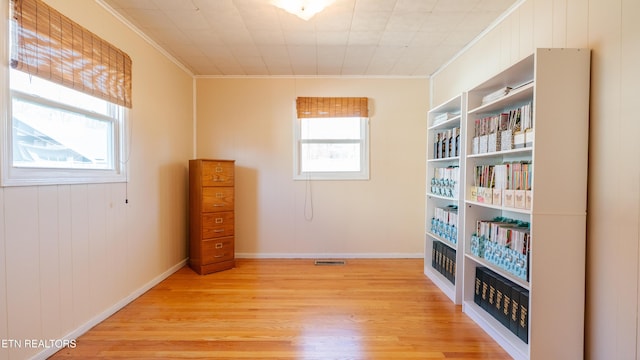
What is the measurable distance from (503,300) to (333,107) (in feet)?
9.18

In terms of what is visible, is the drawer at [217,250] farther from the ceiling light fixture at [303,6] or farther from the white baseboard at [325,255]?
the ceiling light fixture at [303,6]

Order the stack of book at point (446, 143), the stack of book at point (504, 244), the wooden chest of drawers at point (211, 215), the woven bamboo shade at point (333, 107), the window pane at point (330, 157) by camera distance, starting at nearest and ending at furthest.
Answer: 1. the stack of book at point (504, 244)
2. the stack of book at point (446, 143)
3. the wooden chest of drawers at point (211, 215)
4. the woven bamboo shade at point (333, 107)
5. the window pane at point (330, 157)

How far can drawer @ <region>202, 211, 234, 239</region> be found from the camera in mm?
3348

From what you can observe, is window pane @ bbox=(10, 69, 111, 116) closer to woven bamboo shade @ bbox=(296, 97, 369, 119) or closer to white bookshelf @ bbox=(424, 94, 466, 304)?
woven bamboo shade @ bbox=(296, 97, 369, 119)

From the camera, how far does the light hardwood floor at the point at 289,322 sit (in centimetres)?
192

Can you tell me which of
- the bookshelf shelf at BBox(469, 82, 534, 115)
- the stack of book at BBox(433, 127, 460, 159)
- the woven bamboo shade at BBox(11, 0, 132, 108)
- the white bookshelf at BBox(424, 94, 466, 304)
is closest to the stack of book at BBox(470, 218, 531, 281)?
the white bookshelf at BBox(424, 94, 466, 304)

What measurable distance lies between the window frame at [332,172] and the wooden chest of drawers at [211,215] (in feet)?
2.87

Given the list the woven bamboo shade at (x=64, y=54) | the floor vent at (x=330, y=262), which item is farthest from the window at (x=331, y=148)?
the woven bamboo shade at (x=64, y=54)

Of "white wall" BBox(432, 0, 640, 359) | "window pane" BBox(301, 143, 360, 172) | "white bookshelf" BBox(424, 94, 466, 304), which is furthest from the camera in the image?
"window pane" BBox(301, 143, 360, 172)

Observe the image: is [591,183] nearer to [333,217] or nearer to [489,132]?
[489,132]

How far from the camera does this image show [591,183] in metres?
1.64

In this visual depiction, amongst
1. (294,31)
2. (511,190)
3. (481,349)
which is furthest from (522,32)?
(481,349)

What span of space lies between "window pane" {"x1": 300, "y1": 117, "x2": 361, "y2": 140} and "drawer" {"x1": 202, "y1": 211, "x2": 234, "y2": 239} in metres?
1.43

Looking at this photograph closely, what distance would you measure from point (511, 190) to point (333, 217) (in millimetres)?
2378
